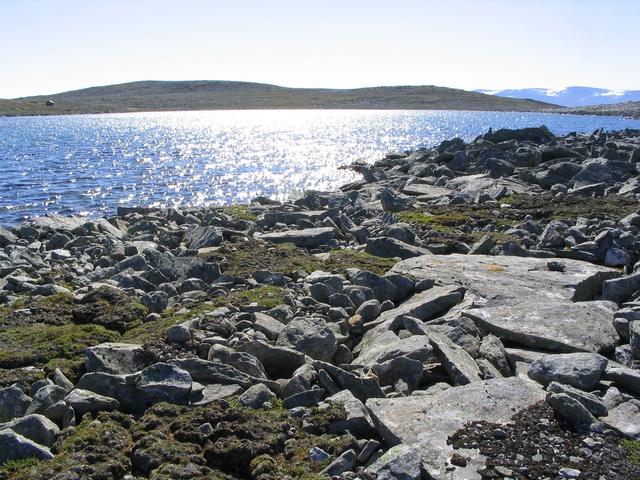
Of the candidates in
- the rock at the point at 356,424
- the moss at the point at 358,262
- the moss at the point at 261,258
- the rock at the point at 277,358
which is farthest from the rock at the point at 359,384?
the moss at the point at 261,258

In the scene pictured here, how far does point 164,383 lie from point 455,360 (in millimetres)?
3704

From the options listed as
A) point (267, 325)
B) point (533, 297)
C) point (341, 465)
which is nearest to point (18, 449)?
point (341, 465)

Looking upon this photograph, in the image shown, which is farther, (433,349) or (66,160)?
(66,160)

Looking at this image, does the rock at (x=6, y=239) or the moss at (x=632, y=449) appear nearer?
the moss at (x=632, y=449)

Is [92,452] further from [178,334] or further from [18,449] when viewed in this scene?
[178,334]

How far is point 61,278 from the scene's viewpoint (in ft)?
49.2

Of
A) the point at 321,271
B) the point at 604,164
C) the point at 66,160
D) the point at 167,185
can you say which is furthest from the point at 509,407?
the point at 66,160

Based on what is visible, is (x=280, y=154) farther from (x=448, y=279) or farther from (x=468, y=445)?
(x=468, y=445)

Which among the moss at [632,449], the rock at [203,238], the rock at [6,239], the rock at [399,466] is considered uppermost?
the rock at [399,466]

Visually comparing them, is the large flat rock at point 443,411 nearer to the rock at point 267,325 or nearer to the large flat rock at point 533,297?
the large flat rock at point 533,297

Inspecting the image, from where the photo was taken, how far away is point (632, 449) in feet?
20.0

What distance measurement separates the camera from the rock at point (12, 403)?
710cm

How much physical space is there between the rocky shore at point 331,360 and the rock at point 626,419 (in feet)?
0.07

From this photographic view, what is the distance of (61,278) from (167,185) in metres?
27.7
